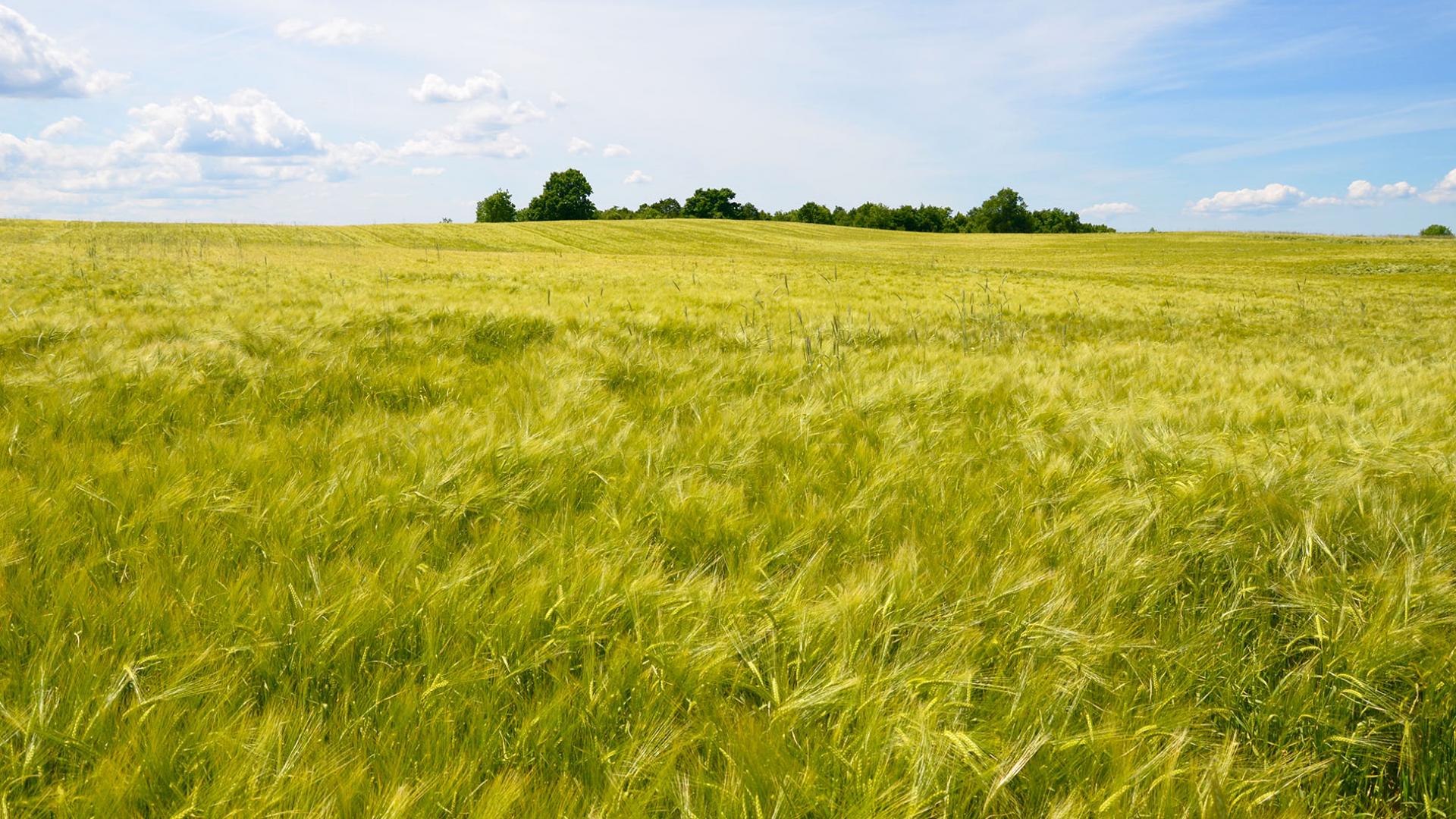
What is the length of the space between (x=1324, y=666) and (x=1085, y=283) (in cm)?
2087

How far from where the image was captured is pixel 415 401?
3.36 m

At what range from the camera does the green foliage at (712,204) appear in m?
93.8

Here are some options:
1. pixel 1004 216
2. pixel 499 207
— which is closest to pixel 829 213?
pixel 1004 216

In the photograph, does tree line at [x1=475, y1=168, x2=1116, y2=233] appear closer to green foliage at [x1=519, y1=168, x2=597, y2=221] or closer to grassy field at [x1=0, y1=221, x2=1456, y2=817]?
green foliage at [x1=519, y1=168, x2=597, y2=221]

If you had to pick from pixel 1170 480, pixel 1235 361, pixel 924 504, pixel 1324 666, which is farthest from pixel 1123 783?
pixel 1235 361

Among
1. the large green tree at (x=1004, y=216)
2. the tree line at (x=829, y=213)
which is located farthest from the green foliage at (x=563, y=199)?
the large green tree at (x=1004, y=216)

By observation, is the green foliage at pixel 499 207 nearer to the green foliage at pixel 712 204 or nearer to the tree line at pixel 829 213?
the tree line at pixel 829 213

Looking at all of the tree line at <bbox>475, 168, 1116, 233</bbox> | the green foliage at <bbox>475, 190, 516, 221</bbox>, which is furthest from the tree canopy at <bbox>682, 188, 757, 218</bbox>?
the green foliage at <bbox>475, 190, 516, 221</bbox>

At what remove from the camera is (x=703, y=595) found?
4.71 feet

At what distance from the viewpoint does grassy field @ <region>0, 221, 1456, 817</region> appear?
3.27 feet

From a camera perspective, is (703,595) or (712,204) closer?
(703,595)

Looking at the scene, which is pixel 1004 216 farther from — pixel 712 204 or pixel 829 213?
pixel 712 204

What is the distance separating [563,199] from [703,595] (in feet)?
302

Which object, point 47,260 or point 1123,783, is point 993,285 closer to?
point 1123,783
